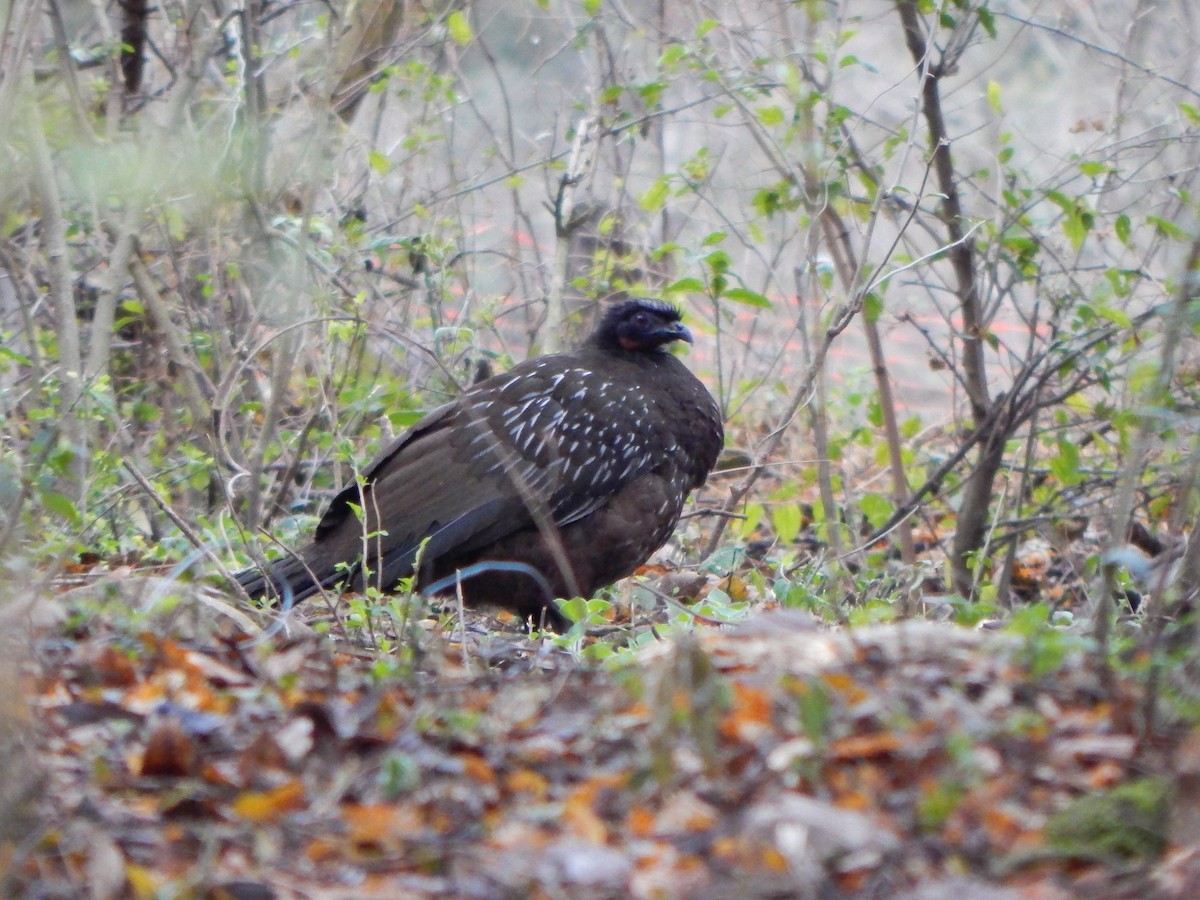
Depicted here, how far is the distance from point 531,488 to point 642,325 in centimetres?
99

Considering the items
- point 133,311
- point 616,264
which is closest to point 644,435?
point 616,264

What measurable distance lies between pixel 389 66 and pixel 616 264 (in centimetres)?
A: 174

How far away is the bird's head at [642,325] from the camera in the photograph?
6.30m

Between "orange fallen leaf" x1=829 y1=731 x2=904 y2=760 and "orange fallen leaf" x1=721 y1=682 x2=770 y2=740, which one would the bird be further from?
"orange fallen leaf" x1=829 y1=731 x2=904 y2=760

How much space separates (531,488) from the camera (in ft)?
19.0

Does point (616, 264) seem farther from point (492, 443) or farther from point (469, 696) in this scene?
point (469, 696)

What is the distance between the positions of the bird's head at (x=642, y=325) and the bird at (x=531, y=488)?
238 millimetres

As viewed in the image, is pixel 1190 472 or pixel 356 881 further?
pixel 1190 472

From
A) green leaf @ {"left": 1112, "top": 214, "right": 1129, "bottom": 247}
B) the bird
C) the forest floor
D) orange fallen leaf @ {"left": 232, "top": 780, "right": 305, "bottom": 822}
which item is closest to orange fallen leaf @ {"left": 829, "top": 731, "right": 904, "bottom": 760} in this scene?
the forest floor

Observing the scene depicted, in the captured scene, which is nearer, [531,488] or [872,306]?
[531,488]

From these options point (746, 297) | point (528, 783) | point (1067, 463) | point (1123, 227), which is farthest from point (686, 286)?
point (528, 783)

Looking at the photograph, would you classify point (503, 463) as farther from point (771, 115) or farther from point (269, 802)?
point (269, 802)

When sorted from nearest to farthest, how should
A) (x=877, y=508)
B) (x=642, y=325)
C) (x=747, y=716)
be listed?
(x=747, y=716) < (x=642, y=325) < (x=877, y=508)

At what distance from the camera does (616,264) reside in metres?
7.97
